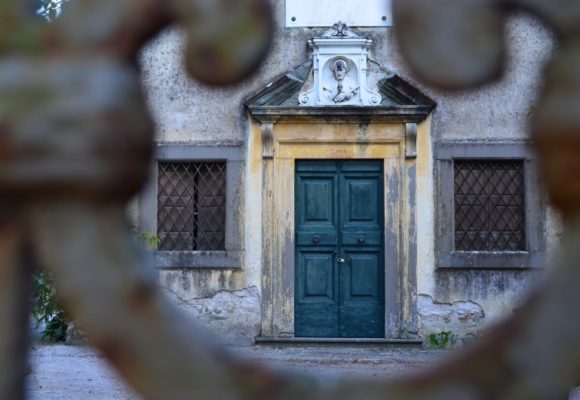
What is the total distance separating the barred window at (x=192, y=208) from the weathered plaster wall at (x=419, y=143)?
296mm

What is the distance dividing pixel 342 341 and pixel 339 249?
1072 mm

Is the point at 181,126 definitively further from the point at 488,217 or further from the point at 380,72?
the point at 488,217

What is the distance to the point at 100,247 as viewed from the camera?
0.72 metres

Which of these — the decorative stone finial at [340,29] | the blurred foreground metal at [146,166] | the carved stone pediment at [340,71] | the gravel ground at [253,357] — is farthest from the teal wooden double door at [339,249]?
the blurred foreground metal at [146,166]

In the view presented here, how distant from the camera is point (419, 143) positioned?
1066cm

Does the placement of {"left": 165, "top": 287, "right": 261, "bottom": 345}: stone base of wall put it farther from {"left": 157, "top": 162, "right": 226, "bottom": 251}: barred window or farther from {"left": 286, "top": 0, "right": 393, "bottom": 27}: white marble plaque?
{"left": 286, "top": 0, "right": 393, "bottom": 27}: white marble plaque

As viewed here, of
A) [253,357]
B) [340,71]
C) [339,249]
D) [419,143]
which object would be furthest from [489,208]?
[253,357]

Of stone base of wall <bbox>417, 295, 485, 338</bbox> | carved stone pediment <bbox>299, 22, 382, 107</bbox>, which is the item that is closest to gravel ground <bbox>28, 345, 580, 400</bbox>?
stone base of wall <bbox>417, 295, 485, 338</bbox>

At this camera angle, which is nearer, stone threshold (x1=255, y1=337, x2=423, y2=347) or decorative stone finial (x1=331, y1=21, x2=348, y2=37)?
stone threshold (x1=255, y1=337, x2=423, y2=347)

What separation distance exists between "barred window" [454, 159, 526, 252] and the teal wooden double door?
2.98ft

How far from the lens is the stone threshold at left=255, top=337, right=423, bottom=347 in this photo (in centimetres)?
1031

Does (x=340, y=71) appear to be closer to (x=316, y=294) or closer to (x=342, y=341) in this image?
(x=316, y=294)

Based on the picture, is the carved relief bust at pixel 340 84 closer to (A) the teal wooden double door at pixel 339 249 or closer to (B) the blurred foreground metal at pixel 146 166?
(A) the teal wooden double door at pixel 339 249

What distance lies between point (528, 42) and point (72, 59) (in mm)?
10634
